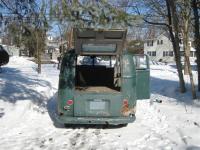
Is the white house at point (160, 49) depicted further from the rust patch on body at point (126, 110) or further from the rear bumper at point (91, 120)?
the rear bumper at point (91, 120)

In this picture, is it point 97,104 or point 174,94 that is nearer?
point 97,104

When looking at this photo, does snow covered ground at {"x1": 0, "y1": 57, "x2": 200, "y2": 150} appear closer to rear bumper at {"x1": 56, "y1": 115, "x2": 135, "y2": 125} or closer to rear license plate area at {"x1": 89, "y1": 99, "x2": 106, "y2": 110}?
rear bumper at {"x1": 56, "y1": 115, "x2": 135, "y2": 125}

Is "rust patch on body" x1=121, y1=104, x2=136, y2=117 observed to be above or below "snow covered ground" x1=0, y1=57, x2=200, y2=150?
above

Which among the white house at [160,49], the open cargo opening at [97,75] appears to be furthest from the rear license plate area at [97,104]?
the white house at [160,49]

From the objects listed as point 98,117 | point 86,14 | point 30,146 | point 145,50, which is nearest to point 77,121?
point 98,117

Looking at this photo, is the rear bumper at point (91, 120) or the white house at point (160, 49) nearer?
the rear bumper at point (91, 120)

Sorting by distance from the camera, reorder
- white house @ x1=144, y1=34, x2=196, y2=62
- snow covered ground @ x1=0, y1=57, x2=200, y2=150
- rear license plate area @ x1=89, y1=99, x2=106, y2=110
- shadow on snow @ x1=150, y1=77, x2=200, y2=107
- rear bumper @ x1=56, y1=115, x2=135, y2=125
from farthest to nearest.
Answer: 1. white house @ x1=144, y1=34, x2=196, y2=62
2. shadow on snow @ x1=150, y1=77, x2=200, y2=107
3. rear license plate area @ x1=89, y1=99, x2=106, y2=110
4. rear bumper @ x1=56, y1=115, x2=135, y2=125
5. snow covered ground @ x1=0, y1=57, x2=200, y2=150

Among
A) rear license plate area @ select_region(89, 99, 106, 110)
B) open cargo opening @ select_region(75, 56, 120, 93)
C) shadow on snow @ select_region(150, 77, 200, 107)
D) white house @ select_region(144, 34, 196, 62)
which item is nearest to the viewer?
rear license plate area @ select_region(89, 99, 106, 110)

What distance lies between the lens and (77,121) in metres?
10.2

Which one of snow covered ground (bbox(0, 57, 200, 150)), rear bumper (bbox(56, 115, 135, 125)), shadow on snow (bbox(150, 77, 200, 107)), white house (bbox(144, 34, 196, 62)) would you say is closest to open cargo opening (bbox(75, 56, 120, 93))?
snow covered ground (bbox(0, 57, 200, 150))

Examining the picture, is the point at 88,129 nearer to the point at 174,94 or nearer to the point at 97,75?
the point at 97,75

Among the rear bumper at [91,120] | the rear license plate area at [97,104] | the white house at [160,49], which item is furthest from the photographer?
the white house at [160,49]

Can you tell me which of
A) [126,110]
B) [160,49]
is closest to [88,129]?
[126,110]

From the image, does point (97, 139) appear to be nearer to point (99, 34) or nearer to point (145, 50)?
point (99, 34)
